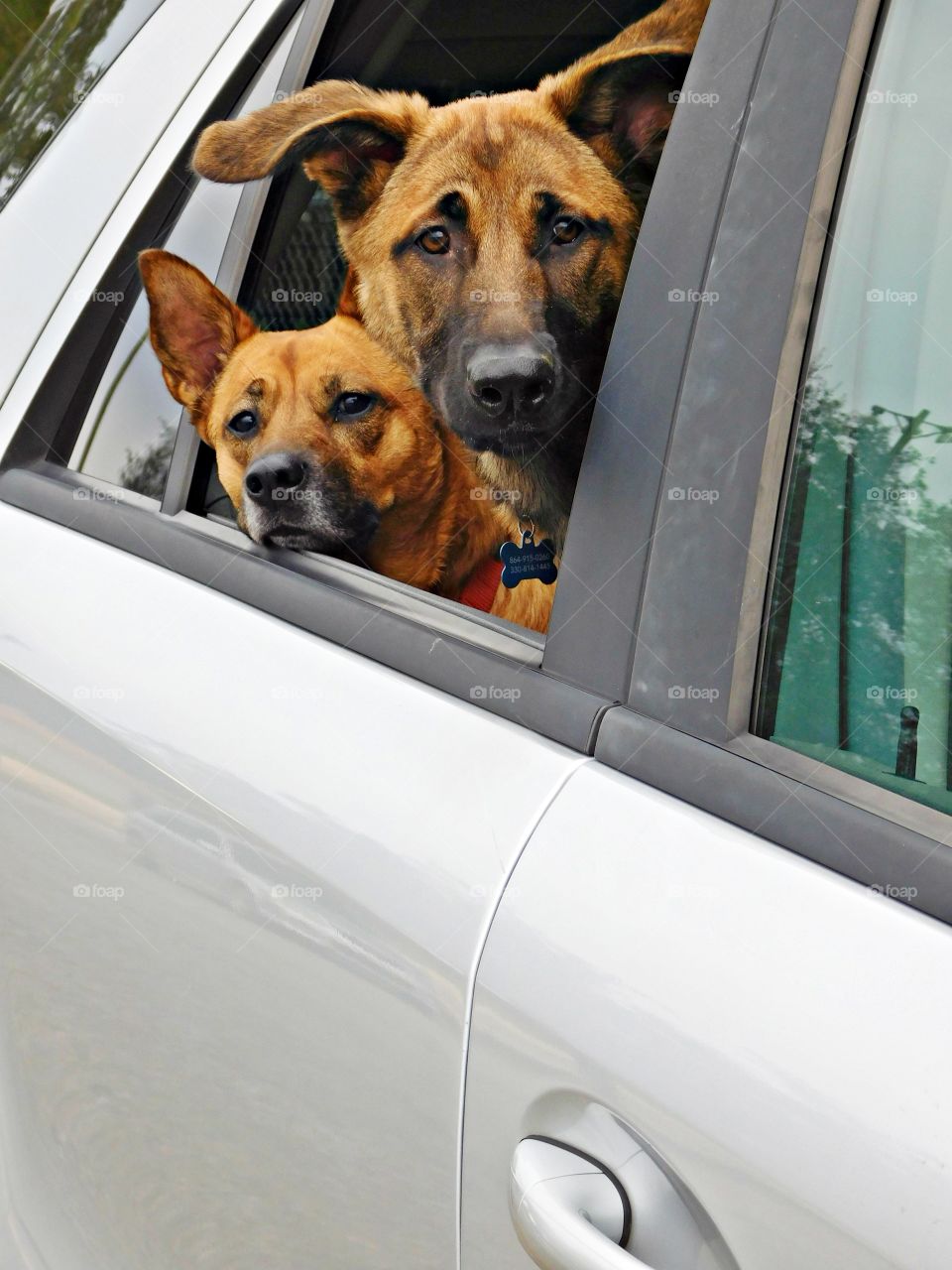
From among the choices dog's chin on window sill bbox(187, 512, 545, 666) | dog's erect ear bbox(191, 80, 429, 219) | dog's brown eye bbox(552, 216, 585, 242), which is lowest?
dog's chin on window sill bbox(187, 512, 545, 666)

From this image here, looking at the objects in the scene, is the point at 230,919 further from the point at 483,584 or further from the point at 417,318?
the point at 417,318

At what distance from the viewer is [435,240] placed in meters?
1.59

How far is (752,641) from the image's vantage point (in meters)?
1.12

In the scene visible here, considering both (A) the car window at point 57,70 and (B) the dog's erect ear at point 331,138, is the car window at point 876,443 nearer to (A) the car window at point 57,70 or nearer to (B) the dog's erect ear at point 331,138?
(B) the dog's erect ear at point 331,138

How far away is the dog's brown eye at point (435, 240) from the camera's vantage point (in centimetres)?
158

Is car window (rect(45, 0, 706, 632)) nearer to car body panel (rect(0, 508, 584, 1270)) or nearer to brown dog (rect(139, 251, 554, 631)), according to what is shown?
brown dog (rect(139, 251, 554, 631))

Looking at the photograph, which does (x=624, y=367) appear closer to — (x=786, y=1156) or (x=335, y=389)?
(x=335, y=389)

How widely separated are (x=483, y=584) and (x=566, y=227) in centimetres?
45

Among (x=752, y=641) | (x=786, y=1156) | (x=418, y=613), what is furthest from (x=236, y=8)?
(x=786, y=1156)

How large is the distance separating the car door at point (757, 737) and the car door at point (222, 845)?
9cm

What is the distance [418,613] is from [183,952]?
0.45m

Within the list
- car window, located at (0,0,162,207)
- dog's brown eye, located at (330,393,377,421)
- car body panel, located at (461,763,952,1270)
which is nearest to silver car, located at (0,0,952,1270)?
car body panel, located at (461,763,952,1270)

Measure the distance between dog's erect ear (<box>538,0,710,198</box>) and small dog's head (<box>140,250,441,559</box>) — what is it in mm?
381

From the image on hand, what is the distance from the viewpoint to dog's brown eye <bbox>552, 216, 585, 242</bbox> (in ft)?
5.03
